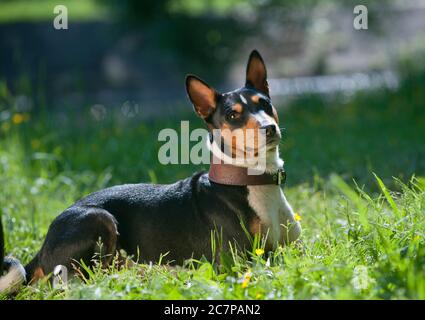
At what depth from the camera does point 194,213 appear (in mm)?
4059

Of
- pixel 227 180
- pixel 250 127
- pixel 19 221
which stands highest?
pixel 250 127

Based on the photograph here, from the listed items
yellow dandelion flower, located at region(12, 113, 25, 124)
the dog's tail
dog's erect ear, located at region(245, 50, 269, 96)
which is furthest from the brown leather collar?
yellow dandelion flower, located at region(12, 113, 25, 124)

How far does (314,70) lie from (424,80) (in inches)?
138

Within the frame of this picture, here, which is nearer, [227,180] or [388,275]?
[388,275]

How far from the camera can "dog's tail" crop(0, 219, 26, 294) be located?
153 inches

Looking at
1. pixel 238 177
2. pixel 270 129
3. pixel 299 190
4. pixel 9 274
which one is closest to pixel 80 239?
pixel 9 274

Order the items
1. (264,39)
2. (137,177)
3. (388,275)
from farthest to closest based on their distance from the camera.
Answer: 1. (264,39)
2. (137,177)
3. (388,275)

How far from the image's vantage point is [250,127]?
12.8 ft

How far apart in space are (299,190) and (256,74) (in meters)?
1.36

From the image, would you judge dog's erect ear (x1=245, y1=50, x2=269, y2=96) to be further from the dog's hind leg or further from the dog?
the dog's hind leg

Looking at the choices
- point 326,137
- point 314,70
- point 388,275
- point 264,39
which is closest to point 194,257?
point 388,275

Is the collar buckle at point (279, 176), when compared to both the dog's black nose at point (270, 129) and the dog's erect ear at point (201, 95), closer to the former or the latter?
the dog's black nose at point (270, 129)

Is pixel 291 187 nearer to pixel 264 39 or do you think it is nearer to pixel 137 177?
pixel 137 177

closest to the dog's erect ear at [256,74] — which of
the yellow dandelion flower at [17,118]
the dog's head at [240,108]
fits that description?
the dog's head at [240,108]
